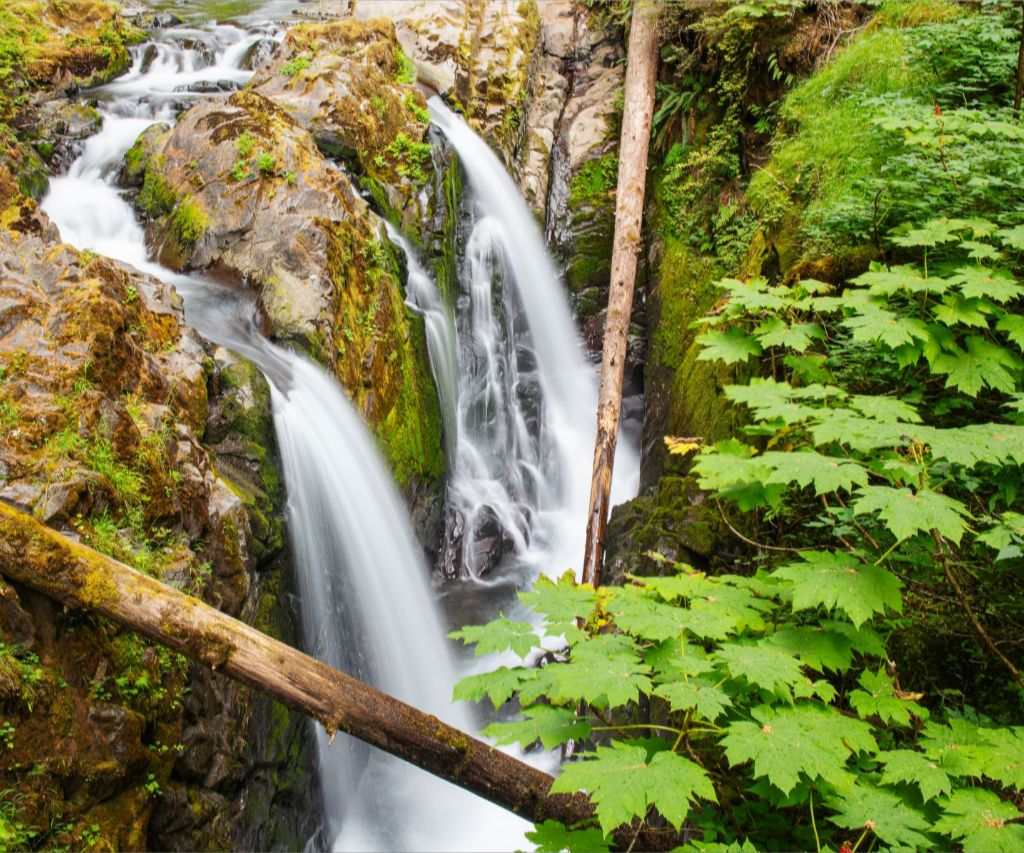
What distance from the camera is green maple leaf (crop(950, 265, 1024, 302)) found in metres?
2.59

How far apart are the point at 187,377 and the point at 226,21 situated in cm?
908

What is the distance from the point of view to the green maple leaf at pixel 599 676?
177 centimetres

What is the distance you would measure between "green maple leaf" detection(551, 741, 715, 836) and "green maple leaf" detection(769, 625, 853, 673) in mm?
588

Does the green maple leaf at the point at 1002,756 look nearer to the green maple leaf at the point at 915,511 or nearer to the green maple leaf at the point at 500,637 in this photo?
the green maple leaf at the point at 915,511

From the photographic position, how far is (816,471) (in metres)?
2.03

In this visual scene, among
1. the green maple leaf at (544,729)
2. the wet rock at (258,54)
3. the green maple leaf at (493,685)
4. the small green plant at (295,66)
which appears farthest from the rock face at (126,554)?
the wet rock at (258,54)

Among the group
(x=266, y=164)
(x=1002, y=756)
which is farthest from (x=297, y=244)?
(x=1002, y=756)

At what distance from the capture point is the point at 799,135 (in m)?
6.08

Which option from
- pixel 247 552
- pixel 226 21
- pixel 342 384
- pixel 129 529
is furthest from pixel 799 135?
pixel 226 21

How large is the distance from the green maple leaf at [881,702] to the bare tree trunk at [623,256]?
3.02 m

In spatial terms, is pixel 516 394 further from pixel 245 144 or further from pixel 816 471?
pixel 816 471

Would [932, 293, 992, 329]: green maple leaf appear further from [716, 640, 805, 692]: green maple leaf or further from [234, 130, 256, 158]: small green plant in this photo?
[234, 130, 256, 158]: small green plant

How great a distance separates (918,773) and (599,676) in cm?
93

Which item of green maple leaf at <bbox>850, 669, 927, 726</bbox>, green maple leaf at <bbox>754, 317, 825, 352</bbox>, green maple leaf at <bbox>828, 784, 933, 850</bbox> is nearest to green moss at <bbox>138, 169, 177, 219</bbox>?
green maple leaf at <bbox>754, 317, 825, 352</bbox>
